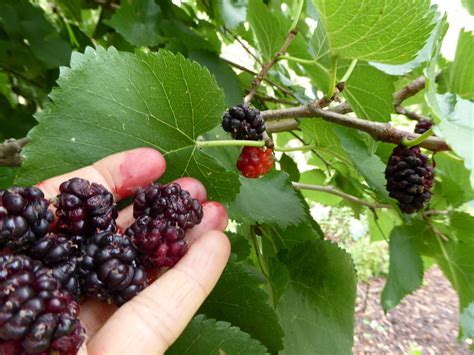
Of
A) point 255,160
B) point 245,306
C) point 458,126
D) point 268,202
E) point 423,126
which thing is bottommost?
point 245,306

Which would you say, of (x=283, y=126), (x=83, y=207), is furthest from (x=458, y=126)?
(x=83, y=207)

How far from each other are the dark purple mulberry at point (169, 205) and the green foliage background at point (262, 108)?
0.25 feet

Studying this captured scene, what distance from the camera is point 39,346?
1.71ft

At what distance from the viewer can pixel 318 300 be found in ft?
3.25

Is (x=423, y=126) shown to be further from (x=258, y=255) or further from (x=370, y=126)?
(x=258, y=255)

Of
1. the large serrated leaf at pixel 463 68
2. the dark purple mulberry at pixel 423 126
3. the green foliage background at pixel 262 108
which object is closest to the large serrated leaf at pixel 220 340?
the green foliage background at pixel 262 108

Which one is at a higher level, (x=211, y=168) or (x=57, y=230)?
(x=211, y=168)

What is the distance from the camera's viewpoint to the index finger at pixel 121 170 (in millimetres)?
743

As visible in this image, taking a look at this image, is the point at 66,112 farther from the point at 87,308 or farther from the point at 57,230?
the point at 87,308

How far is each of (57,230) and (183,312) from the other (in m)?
0.26

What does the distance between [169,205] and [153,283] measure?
0.12m

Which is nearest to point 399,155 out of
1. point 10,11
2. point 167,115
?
point 167,115

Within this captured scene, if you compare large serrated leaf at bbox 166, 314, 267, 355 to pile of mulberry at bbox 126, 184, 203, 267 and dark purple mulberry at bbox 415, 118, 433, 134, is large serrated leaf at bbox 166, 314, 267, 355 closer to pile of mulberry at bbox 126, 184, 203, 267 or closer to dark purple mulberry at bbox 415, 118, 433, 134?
pile of mulberry at bbox 126, 184, 203, 267

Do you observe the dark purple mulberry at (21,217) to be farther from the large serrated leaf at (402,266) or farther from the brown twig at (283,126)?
the large serrated leaf at (402,266)
